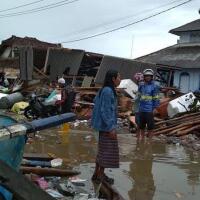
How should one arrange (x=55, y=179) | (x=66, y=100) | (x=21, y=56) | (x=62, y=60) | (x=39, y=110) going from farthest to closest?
(x=62, y=60) → (x=21, y=56) → (x=39, y=110) → (x=66, y=100) → (x=55, y=179)

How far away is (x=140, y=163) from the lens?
32.1 ft

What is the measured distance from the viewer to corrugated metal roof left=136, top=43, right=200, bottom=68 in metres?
33.6

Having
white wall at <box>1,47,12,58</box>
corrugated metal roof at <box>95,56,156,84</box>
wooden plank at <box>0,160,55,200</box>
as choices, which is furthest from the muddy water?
white wall at <box>1,47,12,58</box>

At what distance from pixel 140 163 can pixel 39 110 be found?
9.76m

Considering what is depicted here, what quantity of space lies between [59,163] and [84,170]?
0.47 meters

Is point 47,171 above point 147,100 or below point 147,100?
below

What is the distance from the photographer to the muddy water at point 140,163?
7.54m

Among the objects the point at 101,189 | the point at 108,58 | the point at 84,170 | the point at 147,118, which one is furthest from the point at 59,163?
the point at 108,58

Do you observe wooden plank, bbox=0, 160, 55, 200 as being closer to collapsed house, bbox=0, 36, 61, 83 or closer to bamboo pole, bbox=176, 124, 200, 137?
bamboo pole, bbox=176, 124, 200, 137

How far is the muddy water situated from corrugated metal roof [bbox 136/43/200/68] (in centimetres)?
2008

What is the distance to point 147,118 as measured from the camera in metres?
11.8

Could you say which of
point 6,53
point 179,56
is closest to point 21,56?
point 6,53

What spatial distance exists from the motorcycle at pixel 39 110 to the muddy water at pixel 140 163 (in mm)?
4577

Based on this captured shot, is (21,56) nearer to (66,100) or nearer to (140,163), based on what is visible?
(66,100)
